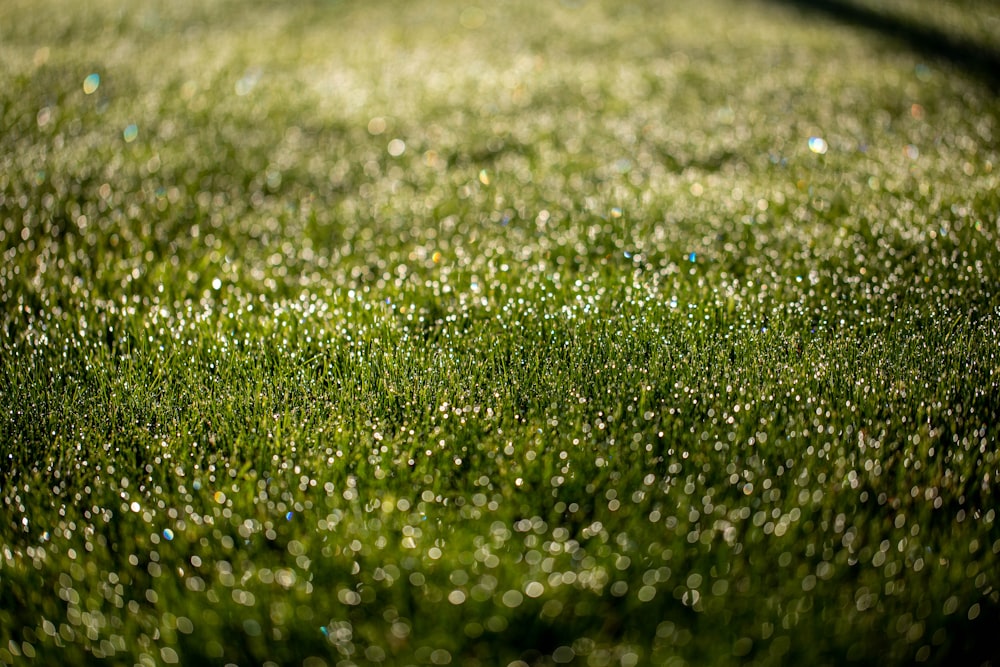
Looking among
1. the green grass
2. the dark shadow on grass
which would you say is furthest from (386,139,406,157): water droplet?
the dark shadow on grass

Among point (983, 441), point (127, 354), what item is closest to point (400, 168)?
point (127, 354)

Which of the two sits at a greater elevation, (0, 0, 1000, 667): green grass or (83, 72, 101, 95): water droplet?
(83, 72, 101, 95): water droplet

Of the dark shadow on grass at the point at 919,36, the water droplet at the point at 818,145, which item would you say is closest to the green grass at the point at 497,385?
the water droplet at the point at 818,145

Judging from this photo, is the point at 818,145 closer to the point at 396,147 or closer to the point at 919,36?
the point at 396,147

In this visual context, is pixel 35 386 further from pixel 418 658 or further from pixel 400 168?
pixel 400 168

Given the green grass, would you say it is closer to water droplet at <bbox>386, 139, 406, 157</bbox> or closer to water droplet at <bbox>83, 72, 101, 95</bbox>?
water droplet at <bbox>386, 139, 406, 157</bbox>

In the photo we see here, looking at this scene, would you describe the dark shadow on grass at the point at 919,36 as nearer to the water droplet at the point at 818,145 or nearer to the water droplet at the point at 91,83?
the water droplet at the point at 818,145
